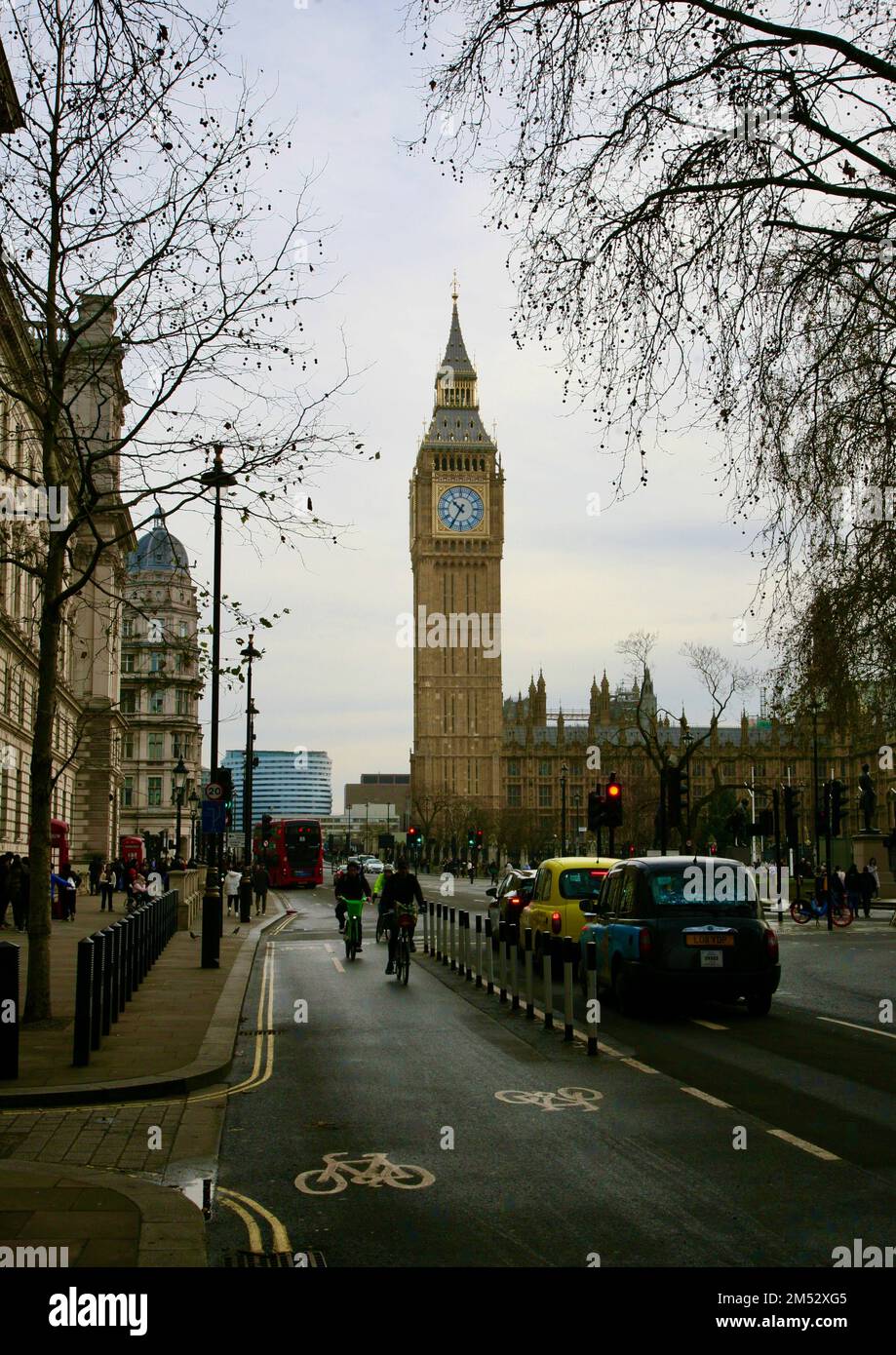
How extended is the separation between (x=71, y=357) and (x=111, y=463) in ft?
94.3

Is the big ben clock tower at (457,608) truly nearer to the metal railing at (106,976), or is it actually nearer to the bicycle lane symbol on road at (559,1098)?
the metal railing at (106,976)

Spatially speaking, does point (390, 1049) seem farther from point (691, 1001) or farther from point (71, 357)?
point (71, 357)

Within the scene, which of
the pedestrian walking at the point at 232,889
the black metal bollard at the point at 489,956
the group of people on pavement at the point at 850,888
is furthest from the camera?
the pedestrian walking at the point at 232,889

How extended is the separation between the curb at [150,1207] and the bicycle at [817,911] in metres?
33.0

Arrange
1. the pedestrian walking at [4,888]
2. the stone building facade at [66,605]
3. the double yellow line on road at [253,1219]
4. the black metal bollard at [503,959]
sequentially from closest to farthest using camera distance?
the double yellow line on road at [253,1219] < the stone building facade at [66,605] < the black metal bollard at [503,959] < the pedestrian walking at [4,888]

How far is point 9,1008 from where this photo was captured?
10.7 m

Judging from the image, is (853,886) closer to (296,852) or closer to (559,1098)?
(559,1098)

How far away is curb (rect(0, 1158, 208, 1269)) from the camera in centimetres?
598

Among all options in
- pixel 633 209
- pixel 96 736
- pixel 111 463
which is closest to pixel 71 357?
pixel 633 209

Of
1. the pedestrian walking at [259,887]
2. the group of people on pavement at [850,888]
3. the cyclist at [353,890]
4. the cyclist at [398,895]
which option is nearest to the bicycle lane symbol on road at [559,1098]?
the cyclist at [398,895]

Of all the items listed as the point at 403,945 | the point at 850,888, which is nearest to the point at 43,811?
the point at 403,945

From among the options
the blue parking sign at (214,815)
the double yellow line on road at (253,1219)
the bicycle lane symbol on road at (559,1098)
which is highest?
the blue parking sign at (214,815)

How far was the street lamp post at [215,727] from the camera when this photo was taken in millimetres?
15133

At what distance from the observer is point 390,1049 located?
1334cm
